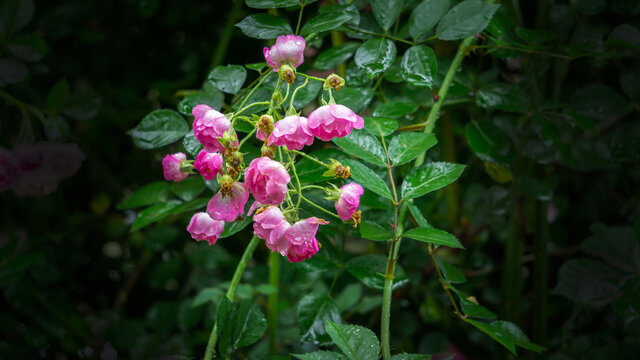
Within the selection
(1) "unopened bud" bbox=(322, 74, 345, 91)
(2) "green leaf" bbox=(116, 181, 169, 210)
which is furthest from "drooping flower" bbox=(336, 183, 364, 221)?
(2) "green leaf" bbox=(116, 181, 169, 210)

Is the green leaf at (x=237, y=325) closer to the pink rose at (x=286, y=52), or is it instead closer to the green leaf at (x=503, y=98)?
the pink rose at (x=286, y=52)

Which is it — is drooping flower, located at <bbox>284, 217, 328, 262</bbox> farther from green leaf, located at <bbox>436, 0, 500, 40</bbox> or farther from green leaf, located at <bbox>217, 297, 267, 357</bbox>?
green leaf, located at <bbox>436, 0, 500, 40</bbox>

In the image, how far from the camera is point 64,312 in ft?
3.69

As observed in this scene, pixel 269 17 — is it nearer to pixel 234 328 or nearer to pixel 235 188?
pixel 235 188

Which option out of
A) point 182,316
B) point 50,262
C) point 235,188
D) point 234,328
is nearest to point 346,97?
point 235,188

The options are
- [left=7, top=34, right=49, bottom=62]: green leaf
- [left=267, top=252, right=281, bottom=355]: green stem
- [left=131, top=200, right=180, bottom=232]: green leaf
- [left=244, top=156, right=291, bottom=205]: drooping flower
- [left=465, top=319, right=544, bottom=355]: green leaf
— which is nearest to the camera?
[left=244, top=156, right=291, bottom=205]: drooping flower

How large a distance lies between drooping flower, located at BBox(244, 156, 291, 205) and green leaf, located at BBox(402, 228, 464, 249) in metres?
0.15

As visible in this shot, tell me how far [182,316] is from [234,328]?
0.62m

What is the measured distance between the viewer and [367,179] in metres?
0.52

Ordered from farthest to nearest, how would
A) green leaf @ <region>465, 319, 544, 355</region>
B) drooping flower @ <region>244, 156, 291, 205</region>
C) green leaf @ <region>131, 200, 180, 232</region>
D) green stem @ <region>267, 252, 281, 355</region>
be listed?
green stem @ <region>267, 252, 281, 355</region> < green leaf @ <region>131, 200, 180, 232</region> < green leaf @ <region>465, 319, 544, 355</region> < drooping flower @ <region>244, 156, 291, 205</region>

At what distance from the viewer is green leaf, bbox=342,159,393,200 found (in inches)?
20.0

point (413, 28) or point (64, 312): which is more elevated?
point (413, 28)

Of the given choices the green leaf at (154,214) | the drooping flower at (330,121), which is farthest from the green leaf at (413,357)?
the green leaf at (154,214)

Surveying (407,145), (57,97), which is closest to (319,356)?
Result: (407,145)
